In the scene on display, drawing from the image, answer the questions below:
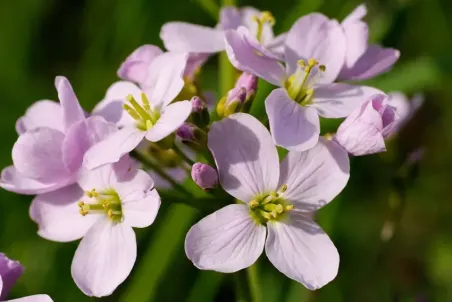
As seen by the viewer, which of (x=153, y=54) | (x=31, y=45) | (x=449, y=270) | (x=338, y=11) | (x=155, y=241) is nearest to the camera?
(x=153, y=54)

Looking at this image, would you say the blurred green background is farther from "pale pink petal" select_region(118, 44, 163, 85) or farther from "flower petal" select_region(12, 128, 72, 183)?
"flower petal" select_region(12, 128, 72, 183)

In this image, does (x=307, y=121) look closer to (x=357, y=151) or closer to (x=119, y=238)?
(x=357, y=151)

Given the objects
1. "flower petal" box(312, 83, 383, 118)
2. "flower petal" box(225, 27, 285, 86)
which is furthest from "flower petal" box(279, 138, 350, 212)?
"flower petal" box(225, 27, 285, 86)

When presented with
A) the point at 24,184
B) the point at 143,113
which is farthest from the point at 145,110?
the point at 24,184

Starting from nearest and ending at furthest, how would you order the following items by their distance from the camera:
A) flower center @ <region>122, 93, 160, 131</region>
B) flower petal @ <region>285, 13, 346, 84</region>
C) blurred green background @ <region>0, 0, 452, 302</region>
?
flower center @ <region>122, 93, 160, 131</region>
flower petal @ <region>285, 13, 346, 84</region>
blurred green background @ <region>0, 0, 452, 302</region>

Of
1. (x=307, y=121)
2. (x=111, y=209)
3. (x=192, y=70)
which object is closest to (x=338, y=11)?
(x=192, y=70)

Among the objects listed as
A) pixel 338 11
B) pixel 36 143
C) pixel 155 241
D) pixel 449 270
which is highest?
pixel 36 143

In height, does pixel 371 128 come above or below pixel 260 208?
above
